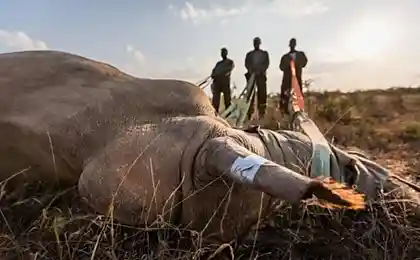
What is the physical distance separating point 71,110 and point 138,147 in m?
0.55

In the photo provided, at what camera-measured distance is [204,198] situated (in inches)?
128

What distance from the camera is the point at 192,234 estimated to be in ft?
10.5

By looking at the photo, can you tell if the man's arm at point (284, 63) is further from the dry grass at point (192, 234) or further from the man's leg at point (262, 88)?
the dry grass at point (192, 234)

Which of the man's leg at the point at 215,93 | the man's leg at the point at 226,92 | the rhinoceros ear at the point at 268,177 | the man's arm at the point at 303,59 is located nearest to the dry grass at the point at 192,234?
the rhinoceros ear at the point at 268,177

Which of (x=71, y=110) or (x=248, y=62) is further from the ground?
(x=248, y=62)

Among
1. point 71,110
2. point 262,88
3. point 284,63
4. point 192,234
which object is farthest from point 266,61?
point 192,234

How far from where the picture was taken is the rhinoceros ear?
8.41 ft

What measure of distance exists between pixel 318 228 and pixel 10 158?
1.64 m

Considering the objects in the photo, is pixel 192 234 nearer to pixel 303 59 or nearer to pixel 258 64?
pixel 258 64

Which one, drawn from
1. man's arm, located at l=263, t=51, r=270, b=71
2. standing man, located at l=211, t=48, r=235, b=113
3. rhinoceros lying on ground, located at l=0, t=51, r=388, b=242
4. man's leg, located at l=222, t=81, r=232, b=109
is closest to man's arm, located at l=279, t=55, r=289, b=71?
man's arm, located at l=263, t=51, r=270, b=71

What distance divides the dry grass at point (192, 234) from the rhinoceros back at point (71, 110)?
7.6 inches

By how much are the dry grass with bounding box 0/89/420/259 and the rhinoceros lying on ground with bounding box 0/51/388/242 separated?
9 cm

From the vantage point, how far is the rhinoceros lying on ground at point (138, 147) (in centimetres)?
318

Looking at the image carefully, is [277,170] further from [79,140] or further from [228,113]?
[228,113]
